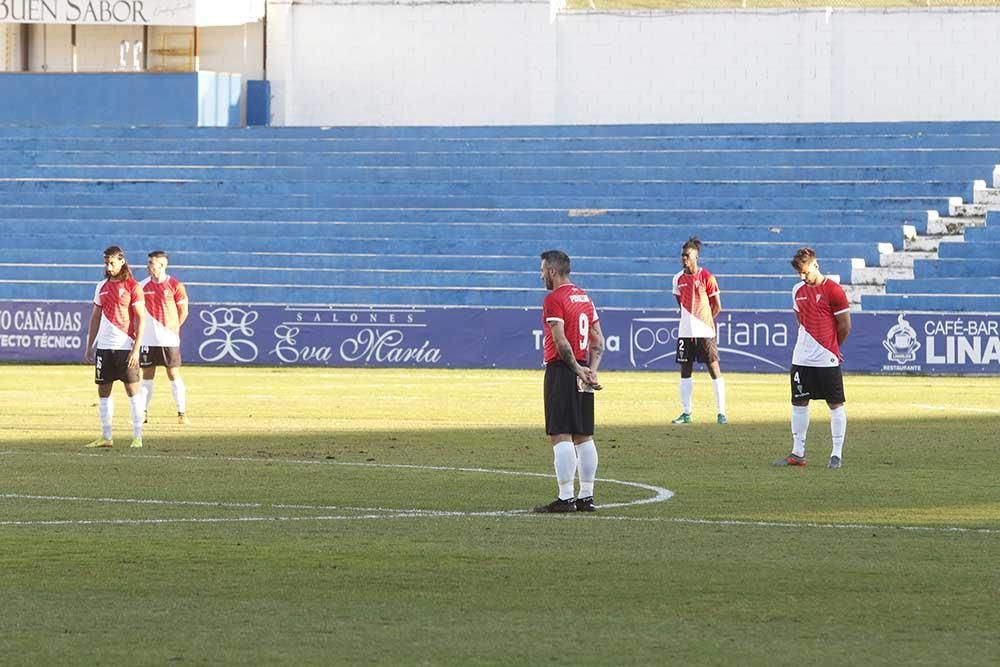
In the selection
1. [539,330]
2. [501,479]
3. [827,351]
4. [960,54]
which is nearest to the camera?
[501,479]

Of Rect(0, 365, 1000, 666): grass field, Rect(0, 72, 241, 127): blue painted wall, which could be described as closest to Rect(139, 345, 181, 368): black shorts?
Rect(0, 365, 1000, 666): grass field

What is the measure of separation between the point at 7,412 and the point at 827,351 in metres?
11.9

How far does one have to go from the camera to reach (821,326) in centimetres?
1827

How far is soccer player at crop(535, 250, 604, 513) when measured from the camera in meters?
13.8

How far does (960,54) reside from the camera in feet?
156

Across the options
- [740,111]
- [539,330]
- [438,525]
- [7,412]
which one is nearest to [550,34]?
[740,111]

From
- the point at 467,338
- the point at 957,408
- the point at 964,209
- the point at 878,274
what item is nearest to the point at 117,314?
the point at 957,408

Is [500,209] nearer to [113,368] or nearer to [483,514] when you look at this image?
[113,368]

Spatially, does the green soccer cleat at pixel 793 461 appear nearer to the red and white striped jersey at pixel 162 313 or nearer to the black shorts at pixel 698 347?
the black shorts at pixel 698 347

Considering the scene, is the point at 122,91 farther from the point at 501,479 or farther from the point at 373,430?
the point at 501,479

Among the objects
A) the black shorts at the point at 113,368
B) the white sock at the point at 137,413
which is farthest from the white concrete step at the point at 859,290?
the black shorts at the point at 113,368

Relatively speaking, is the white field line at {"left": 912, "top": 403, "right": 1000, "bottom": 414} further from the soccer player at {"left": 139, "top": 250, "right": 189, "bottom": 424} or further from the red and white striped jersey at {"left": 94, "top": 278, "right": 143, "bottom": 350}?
the red and white striped jersey at {"left": 94, "top": 278, "right": 143, "bottom": 350}

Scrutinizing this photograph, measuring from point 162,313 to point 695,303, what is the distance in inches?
271

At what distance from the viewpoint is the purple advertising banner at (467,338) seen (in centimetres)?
3516
